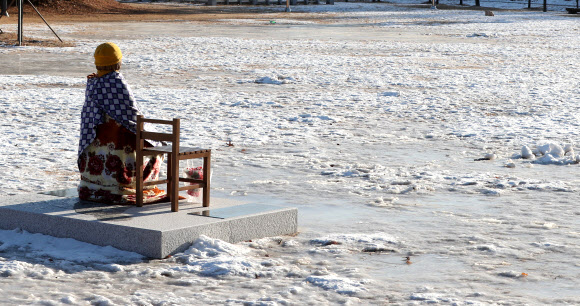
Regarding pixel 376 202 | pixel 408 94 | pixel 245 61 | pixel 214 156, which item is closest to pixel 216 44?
pixel 245 61

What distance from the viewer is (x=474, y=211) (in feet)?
24.6

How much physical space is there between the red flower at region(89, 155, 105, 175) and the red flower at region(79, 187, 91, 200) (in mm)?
137

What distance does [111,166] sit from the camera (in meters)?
6.79

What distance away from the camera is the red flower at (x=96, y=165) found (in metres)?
6.80

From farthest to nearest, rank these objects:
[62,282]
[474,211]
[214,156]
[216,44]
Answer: [216,44] → [214,156] → [474,211] → [62,282]

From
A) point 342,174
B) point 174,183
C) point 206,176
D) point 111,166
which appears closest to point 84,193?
point 111,166

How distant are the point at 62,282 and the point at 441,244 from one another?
8.69 feet

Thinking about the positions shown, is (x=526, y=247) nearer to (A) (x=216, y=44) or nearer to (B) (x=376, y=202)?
(B) (x=376, y=202)

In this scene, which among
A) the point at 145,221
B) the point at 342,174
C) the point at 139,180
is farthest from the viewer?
the point at 342,174

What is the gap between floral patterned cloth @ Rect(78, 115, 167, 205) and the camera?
6766 millimetres

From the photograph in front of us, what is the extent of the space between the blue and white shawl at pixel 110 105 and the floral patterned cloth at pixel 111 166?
Result: 0.07m

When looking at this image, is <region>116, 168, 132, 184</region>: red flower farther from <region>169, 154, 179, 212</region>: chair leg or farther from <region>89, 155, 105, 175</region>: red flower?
<region>169, 154, 179, 212</region>: chair leg

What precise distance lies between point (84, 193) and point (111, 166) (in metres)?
0.32

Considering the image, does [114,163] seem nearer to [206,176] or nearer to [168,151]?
[168,151]
